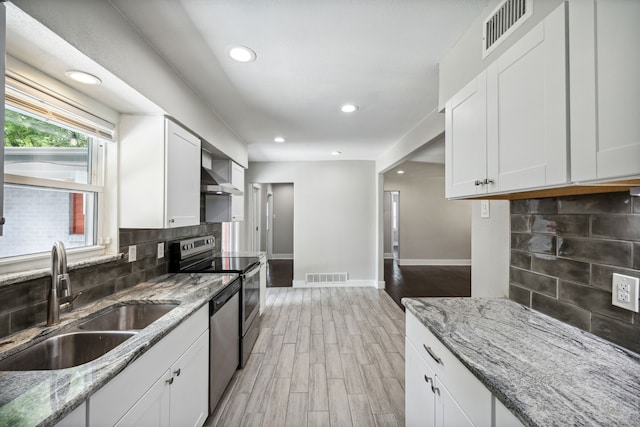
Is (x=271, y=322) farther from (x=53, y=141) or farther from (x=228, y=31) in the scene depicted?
(x=228, y=31)

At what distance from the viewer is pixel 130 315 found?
1.62 meters

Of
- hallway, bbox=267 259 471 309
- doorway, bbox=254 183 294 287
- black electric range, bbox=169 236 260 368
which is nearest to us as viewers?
black electric range, bbox=169 236 260 368

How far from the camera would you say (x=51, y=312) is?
1.25 metres

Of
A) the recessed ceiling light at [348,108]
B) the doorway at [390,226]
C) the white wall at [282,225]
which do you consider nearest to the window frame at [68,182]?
the recessed ceiling light at [348,108]

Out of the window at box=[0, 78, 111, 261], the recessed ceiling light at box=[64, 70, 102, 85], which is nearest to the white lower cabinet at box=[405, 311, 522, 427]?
the window at box=[0, 78, 111, 261]

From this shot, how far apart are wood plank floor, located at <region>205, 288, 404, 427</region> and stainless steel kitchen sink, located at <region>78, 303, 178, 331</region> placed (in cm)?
85

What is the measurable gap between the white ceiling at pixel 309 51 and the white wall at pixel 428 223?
182 inches

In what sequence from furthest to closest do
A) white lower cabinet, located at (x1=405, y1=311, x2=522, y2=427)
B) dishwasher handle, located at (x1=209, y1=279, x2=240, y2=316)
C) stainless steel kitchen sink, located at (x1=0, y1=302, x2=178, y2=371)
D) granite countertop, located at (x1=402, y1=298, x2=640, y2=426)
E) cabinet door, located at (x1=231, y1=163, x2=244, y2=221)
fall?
cabinet door, located at (x1=231, y1=163, x2=244, y2=221) < dishwasher handle, located at (x1=209, y1=279, x2=240, y2=316) < stainless steel kitchen sink, located at (x1=0, y1=302, x2=178, y2=371) < white lower cabinet, located at (x1=405, y1=311, x2=522, y2=427) < granite countertop, located at (x1=402, y1=298, x2=640, y2=426)

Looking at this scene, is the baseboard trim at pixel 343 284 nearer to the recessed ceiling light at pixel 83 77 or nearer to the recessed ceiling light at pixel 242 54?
the recessed ceiling light at pixel 242 54

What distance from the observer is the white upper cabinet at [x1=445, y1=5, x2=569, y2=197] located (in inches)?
35.2

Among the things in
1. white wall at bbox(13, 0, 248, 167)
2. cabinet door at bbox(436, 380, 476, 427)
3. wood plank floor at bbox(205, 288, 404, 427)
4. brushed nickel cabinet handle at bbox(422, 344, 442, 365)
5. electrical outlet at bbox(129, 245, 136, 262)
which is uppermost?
white wall at bbox(13, 0, 248, 167)

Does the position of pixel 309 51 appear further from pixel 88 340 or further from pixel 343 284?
pixel 343 284

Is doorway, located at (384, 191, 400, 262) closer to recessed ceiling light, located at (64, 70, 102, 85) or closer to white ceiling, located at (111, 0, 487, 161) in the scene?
white ceiling, located at (111, 0, 487, 161)

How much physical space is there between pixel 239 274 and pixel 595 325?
2.19m
